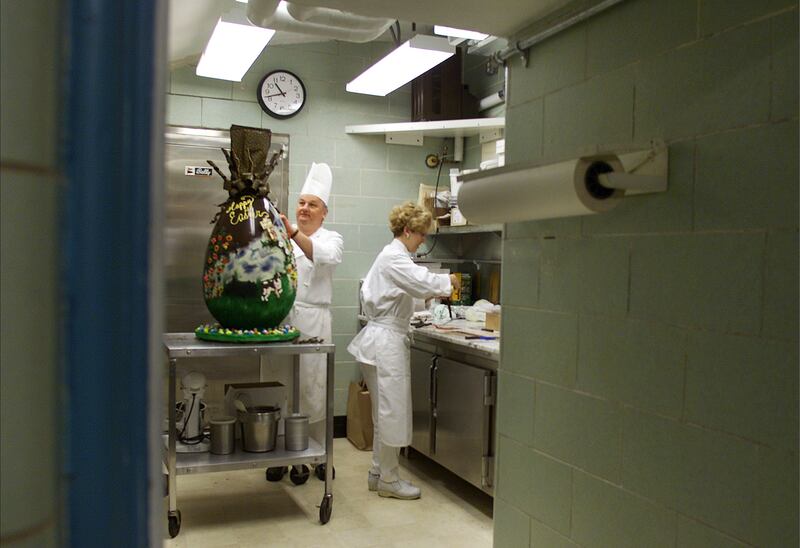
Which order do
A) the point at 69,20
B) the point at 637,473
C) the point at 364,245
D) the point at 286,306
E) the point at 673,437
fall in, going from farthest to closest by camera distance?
the point at 364,245 < the point at 286,306 < the point at 637,473 < the point at 673,437 < the point at 69,20

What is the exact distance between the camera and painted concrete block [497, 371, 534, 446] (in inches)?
85.6

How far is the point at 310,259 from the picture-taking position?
423 cm

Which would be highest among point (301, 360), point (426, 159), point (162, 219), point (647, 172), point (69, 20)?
point (426, 159)

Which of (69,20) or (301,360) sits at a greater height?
(69,20)

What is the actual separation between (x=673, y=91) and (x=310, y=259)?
288 centimetres

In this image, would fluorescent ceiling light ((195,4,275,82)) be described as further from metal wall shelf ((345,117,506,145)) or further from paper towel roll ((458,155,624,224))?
paper towel roll ((458,155,624,224))

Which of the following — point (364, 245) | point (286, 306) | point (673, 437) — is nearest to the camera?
point (673, 437)

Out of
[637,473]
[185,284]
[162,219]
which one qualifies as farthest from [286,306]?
[162,219]

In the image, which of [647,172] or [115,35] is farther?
[647,172]

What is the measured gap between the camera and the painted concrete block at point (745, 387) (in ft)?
4.38

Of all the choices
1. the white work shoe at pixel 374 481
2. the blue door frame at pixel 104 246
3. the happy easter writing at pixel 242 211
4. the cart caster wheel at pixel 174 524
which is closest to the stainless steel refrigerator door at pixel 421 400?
the white work shoe at pixel 374 481

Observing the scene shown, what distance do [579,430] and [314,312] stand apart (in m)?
2.67

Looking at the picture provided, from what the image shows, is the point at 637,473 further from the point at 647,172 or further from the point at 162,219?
the point at 162,219

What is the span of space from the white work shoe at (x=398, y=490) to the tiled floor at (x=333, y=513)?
0.13ft
